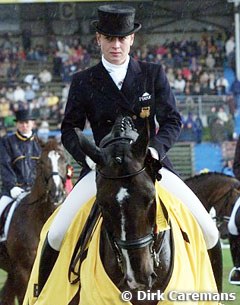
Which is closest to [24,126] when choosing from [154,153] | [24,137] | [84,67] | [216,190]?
[24,137]

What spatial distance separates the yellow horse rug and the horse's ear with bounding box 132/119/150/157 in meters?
0.33

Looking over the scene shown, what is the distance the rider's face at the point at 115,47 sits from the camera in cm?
566

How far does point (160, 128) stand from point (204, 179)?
7.15 m

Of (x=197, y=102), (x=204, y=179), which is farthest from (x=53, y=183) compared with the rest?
(x=197, y=102)

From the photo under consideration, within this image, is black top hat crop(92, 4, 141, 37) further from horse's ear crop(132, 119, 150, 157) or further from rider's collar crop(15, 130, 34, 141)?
rider's collar crop(15, 130, 34, 141)

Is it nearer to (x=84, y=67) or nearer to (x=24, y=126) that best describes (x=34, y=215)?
(x=24, y=126)

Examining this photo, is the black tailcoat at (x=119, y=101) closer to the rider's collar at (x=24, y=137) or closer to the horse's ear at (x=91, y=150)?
the horse's ear at (x=91, y=150)

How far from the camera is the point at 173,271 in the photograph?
507 cm

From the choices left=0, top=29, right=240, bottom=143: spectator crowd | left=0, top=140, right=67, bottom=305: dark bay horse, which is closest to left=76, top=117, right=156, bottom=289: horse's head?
left=0, top=140, right=67, bottom=305: dark bay horse

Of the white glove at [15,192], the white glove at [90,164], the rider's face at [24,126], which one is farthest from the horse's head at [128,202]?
the rider's face at [24,126]

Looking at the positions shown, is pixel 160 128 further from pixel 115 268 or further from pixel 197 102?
pixel 197 102

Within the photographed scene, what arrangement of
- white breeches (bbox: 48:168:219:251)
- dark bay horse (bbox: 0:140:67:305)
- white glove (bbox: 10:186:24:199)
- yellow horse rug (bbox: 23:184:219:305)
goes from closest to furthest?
yellow horse rug (bbox: 23:184:219:305) → white breeches (bbox: 48:168:219:251) → dark bay horse (bbox: 0:140:67:305) → white glove (bbox: 10:186:24:199)

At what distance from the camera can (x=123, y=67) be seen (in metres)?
5.80

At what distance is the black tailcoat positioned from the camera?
570 centimetres
